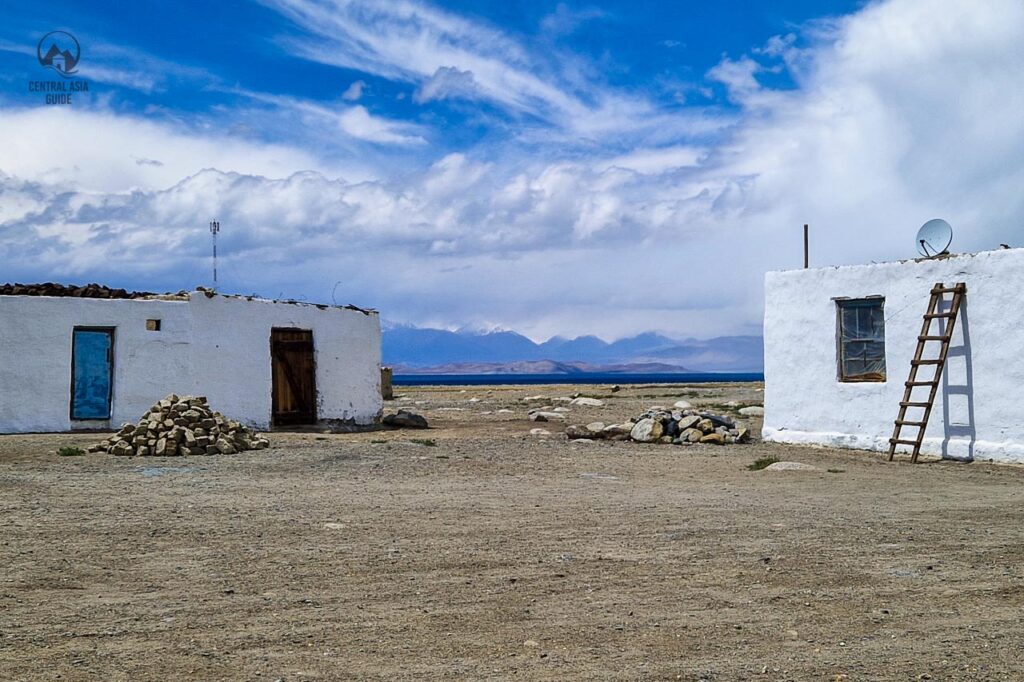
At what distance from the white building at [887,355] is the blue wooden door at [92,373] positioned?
44.0 ft

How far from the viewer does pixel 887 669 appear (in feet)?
16.1

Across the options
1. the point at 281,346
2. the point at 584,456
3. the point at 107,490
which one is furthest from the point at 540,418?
the point at 107,490

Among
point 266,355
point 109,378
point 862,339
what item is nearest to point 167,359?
point 109,378

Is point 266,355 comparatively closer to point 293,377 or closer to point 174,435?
point 293,377

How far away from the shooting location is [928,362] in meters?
15.4

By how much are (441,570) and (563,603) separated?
122 centimetres

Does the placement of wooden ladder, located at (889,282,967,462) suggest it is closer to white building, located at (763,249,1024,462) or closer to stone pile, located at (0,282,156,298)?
white building, located at (763,249,1024,462)

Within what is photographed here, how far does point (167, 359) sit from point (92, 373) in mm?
1499

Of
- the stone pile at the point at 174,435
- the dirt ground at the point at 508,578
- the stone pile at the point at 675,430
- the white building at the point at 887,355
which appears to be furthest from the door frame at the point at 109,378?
the white building at the point at 887,355

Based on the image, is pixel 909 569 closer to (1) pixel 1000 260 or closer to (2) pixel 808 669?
(2) pixel 808 669

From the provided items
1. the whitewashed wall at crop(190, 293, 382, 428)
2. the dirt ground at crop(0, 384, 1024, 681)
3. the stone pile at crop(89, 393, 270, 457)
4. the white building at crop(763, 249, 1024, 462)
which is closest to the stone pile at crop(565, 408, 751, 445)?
the white building at crop(763, 249, 1024, 462)

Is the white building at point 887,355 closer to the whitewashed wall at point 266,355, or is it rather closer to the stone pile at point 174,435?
the stone pile at point 174,435

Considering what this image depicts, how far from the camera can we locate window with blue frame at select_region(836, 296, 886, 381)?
54.7 feet

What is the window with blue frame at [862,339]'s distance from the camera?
1669 cm
